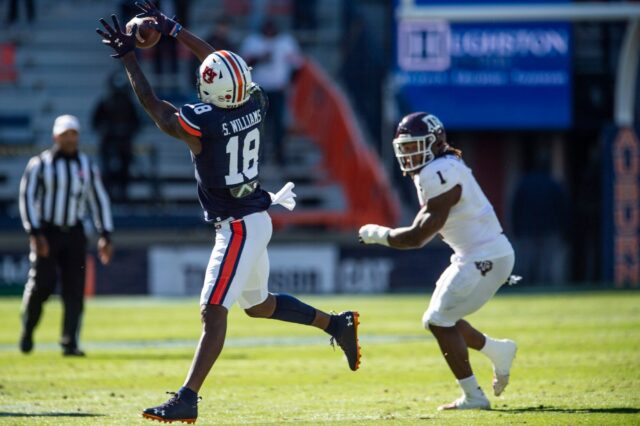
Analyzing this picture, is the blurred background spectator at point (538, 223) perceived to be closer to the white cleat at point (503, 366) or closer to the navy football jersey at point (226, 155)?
the white cleat at point (503, 366)

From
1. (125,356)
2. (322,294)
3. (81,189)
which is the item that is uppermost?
(81,189)

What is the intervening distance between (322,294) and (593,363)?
929 cm

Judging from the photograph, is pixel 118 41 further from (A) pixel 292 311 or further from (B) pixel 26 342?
(B) pixel 26 342

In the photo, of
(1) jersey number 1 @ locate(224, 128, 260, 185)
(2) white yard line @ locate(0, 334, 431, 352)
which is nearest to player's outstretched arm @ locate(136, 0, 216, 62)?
(1) jersey number 1 @ locate(224, 128, 260, 185)

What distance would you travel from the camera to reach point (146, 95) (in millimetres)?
7086

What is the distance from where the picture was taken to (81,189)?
36.5ft

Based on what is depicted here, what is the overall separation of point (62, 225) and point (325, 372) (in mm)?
2894

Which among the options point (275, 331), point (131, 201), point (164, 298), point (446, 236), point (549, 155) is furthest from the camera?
point (549, 155)

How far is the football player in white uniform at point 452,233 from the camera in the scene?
735cm

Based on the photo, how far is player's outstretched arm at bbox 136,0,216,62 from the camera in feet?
25.1

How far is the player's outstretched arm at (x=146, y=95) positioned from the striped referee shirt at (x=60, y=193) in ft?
13.2

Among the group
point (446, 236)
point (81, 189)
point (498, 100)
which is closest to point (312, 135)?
point (498, 100)

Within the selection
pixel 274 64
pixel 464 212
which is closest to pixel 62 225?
pixel 464 212

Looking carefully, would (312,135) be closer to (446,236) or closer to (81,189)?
(81,189)
